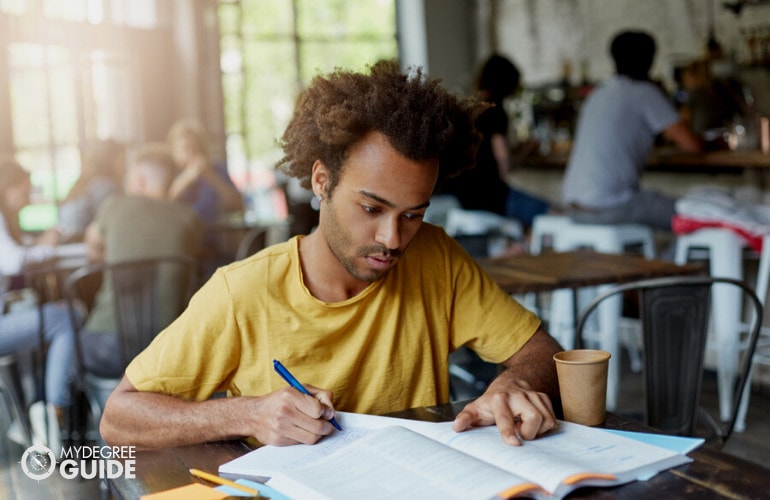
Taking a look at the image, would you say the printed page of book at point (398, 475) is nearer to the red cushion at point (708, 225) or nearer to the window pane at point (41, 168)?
the red cushion at point (708, 225)

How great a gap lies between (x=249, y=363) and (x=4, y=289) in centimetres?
312

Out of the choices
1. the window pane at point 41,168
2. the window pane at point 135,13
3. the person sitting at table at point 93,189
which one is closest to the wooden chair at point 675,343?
the person sitting at table at point 93,189

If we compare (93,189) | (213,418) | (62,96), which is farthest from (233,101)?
(213,418)

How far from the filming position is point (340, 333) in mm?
1631

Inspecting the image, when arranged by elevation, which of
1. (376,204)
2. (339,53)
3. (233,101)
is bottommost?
(376,204)

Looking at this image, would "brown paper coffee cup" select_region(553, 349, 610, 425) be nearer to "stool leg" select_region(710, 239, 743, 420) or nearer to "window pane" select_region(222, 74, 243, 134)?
"stool leg" select_region(710, 239, 743, 420)

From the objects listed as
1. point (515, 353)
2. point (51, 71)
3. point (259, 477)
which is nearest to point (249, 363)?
point (259, 477)

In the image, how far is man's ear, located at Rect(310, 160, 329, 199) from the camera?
1.66m

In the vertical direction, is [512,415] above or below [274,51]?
below

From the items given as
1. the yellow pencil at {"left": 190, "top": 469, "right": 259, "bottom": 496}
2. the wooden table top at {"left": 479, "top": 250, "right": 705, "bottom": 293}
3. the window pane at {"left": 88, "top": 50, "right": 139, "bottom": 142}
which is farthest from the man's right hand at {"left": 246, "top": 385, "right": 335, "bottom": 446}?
the window pane at {"left": 88, "top": 50, "right": 139, "bottom": 142}

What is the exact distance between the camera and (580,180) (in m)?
4.49

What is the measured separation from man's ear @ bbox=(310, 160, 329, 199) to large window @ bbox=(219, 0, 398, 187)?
20.6 feet

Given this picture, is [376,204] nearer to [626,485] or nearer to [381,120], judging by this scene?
[381,120]

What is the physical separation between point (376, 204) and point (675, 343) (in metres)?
1.07
